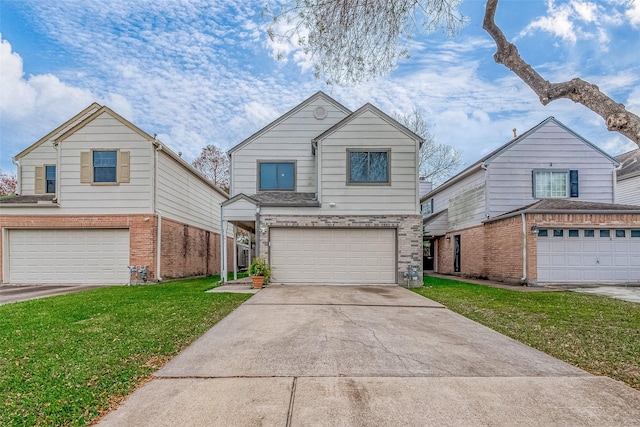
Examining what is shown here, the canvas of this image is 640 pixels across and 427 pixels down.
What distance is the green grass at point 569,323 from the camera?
4.45m

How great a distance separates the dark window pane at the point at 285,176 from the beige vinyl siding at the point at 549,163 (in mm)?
8896

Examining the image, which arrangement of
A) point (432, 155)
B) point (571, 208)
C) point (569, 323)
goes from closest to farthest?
point (569, 323) < point (571, 208) < point (432, 155)

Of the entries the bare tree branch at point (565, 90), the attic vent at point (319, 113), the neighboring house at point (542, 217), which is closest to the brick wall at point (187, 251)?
the attic vent at point (319, 113)

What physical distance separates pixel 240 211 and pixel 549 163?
1350 cm

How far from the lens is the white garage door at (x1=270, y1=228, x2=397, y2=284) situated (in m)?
12.6

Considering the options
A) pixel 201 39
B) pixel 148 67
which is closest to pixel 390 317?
pixel 201 39

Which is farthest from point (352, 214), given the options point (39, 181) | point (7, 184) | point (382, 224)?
point (7, 184)

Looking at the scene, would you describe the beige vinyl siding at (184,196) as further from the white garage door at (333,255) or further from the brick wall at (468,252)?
the brick wall at (468,252)

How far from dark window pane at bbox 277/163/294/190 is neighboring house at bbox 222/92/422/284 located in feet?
7.24

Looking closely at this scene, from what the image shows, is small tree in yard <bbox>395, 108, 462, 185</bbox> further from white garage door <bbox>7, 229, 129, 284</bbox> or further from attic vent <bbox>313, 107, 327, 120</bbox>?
white garage door <bbox>7, 229, 129, 284</bbox>

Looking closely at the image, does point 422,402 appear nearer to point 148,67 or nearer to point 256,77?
point 256,77

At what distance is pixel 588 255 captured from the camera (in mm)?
12906

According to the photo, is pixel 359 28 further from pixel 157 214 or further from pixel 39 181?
pixel 39 181

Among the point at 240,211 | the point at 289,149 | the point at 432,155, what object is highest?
the point at 432,155
